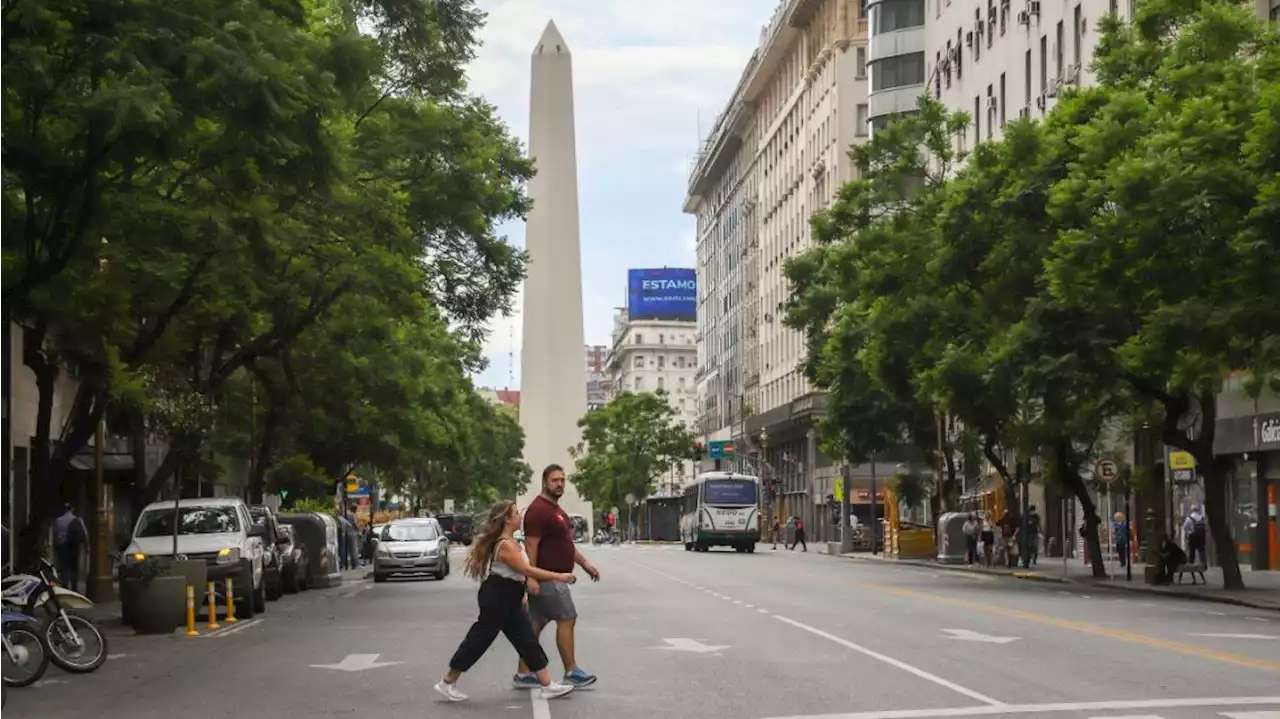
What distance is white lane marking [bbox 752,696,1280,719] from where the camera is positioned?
15211 millimetres

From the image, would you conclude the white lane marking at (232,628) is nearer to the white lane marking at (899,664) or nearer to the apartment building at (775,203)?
the white lane marking at (899,664)

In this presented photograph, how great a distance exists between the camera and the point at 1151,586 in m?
42.9

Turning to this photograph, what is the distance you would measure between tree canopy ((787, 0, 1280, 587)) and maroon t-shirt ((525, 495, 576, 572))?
16.1m

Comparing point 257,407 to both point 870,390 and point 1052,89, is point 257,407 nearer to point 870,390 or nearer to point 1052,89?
point 870,390

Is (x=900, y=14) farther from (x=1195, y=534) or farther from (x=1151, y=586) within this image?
(x=1151, y=586)

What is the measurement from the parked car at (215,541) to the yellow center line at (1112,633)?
11.1 metres

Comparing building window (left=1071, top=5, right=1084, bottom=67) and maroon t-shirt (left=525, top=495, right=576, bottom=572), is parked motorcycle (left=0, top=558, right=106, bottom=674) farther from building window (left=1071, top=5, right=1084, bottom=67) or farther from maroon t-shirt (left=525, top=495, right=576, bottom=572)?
building window (left=1071, top=5, right=1084, bottom=67)

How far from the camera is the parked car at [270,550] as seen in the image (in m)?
39.4

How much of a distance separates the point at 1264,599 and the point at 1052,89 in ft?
107

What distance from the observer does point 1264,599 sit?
35.5 meters

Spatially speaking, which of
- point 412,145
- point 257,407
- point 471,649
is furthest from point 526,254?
point 471,649

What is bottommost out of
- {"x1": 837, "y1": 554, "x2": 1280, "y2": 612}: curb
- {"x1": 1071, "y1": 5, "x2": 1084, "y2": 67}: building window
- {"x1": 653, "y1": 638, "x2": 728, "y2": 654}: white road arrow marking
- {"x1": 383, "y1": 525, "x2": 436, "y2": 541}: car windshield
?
{"x1": 653, "y1": 638, "x2": 728, "y2": 654}: white road arrow marking

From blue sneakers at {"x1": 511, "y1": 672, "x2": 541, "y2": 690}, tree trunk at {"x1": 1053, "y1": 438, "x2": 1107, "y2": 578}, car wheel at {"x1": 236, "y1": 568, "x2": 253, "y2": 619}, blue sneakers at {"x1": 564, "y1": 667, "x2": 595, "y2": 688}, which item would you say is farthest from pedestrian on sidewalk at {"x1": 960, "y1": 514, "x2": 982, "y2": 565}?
blue sneakers at {"x1": 564, "y1": 667, "x2": 595, "y2": 688}

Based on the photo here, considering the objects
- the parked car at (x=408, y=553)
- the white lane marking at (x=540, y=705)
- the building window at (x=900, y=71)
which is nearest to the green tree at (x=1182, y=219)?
the white lane marking at (x=540, y=705)
